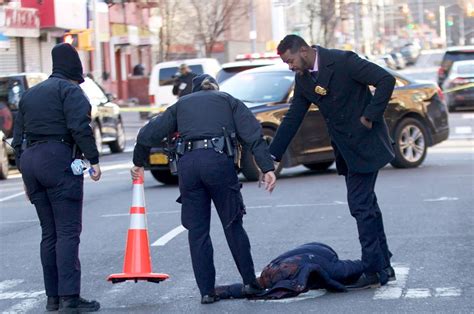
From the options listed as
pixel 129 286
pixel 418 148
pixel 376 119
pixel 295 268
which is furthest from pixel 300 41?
pixel 418 148

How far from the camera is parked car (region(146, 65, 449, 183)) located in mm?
16980

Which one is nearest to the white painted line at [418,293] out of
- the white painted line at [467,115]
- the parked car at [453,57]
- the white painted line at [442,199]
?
the white painted line at [442,199]

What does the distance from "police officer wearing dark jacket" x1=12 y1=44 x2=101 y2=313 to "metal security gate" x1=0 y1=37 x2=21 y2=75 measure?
Result: 3036cm

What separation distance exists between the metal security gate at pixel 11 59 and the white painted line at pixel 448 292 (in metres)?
31.1

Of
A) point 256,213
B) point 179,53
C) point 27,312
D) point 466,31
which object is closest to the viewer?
point 27,312

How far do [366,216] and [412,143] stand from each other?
9.72 m

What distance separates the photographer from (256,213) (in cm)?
1346

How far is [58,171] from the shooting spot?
8.13 metres

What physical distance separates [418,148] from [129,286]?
31.2 ft

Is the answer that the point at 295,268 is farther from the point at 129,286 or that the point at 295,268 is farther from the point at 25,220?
the point at 25,220

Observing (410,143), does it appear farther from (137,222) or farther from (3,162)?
(137,222)

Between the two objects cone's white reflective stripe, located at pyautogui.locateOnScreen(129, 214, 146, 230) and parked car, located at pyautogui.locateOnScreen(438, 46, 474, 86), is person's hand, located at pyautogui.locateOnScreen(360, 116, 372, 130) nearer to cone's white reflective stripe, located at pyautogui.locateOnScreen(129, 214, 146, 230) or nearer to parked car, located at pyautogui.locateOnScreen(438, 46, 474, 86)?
cone's white reflective stripe, located at pyautogui.locateOnScreen(129, 214, 146, 230)

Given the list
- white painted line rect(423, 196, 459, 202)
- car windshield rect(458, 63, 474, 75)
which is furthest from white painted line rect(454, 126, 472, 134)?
white painted line rect(423, 196, 459, 202)

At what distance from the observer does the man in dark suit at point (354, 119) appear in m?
8.34
